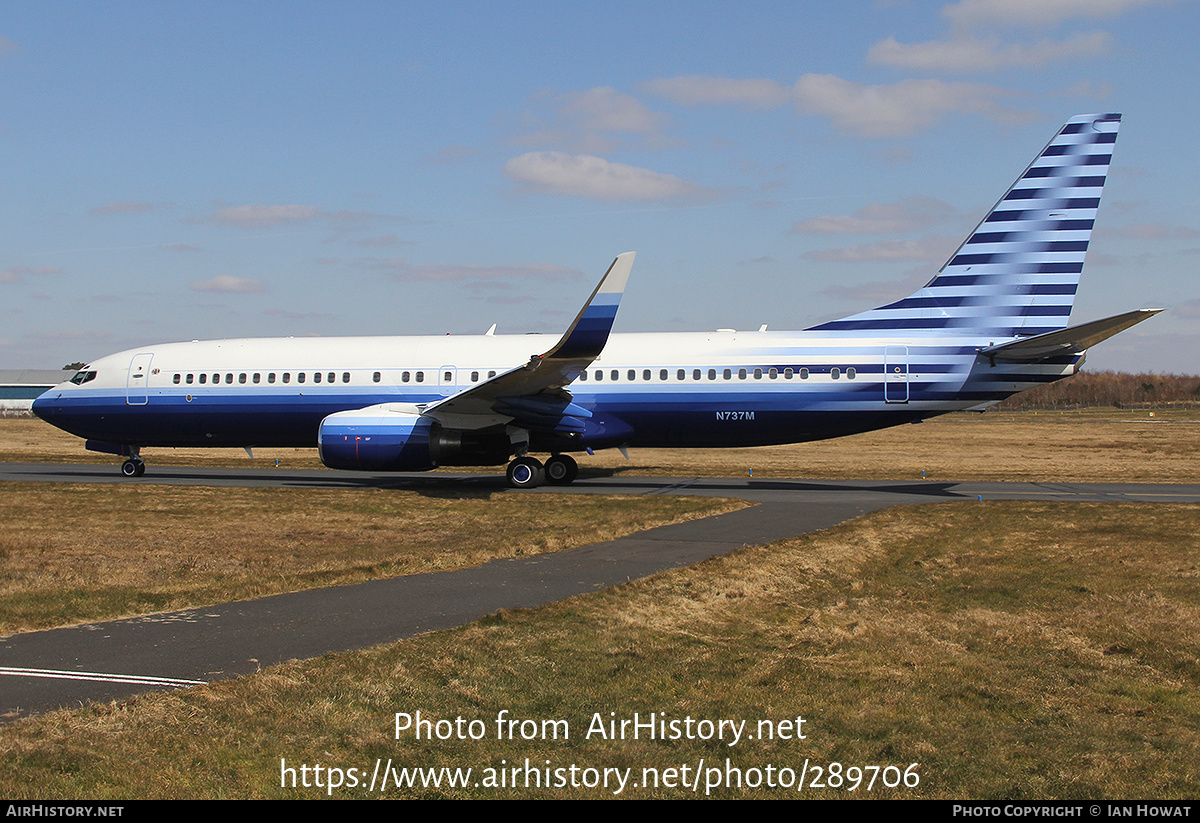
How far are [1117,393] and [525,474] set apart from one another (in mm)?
119628

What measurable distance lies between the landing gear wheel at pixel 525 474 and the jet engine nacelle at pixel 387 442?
1.63 metres

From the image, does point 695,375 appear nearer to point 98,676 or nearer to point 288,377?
point 288,377

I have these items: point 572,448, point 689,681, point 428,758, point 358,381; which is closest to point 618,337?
point 572,448

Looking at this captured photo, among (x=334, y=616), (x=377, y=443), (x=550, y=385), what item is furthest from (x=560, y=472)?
(x=334, y=616)

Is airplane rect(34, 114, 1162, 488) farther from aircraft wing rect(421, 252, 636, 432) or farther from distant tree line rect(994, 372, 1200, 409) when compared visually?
distant tree line rect(994, 372, 1200, 409)

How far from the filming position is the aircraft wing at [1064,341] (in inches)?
737

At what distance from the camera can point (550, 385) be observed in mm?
22688

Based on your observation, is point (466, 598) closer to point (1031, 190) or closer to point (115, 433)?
point (1031, 190)

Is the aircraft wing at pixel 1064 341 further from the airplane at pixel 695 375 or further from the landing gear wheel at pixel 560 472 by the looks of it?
the landing gear wheel at pixel 560 472

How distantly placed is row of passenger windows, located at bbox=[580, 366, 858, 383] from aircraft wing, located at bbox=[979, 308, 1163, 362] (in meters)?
3.40

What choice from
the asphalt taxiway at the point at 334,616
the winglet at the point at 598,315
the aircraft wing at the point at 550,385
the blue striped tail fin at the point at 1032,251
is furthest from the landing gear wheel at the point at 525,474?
the blue striped tail fin at the point at 1032,251

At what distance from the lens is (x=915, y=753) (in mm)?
5969

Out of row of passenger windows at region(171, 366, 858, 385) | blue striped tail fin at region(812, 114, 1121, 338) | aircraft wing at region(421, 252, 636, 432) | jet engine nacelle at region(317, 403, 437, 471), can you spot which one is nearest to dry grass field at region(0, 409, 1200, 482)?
row of passenger windows at region(171, 366, 858, 385)
